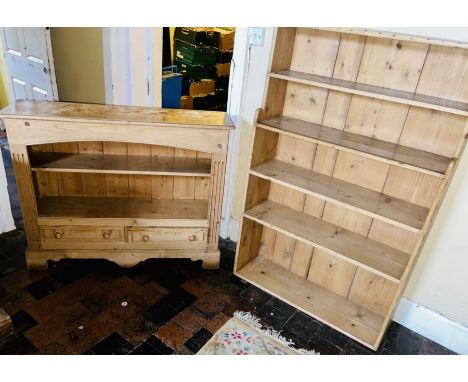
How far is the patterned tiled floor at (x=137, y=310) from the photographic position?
203 centimetres

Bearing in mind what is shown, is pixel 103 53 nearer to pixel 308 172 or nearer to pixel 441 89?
pixel 308 172

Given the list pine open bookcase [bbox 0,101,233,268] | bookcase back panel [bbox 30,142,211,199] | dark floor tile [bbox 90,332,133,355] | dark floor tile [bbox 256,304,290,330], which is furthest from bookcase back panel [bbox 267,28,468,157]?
dark floor tile [bbox 90,332,133,355]

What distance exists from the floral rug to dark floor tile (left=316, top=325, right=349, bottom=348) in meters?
0.15

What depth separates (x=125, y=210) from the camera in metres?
2.52

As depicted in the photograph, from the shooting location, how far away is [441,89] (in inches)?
71.4

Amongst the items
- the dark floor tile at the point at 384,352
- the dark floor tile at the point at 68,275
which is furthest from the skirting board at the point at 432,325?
the dark floor tile at the point at 68,275

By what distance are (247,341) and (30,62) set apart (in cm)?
338

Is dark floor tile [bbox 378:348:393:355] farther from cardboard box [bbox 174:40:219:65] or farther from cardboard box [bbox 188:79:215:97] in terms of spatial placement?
cardboard box [bbox 174:40:219:65]

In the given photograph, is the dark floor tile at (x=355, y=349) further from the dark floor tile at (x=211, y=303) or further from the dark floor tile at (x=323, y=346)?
the dark floor tile at (x=211, y=303)

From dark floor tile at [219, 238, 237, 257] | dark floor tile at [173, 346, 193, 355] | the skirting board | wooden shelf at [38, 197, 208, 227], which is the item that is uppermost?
wooden shelf at [38, 197, 208, 227]

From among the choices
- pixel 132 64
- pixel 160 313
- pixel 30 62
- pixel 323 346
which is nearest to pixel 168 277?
pixel 160 313

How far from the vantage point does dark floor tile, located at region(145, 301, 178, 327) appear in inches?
86.5
